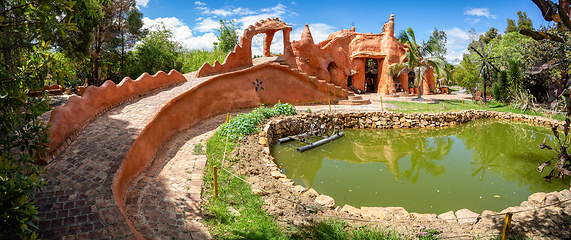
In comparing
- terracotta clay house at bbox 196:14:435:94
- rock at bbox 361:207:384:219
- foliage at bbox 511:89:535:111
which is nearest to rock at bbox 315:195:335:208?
rock at bbox 361:207:384:219

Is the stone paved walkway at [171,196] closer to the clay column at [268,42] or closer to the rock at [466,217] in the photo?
the rock at [466,217]

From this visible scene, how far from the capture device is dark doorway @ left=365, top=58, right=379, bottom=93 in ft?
91.7

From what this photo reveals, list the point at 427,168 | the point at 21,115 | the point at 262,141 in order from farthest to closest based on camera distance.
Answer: the point at 262,141
the point at 427,168
the point at 21,115

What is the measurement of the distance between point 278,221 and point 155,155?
461 cm

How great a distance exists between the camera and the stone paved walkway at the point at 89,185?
3794 millimetres

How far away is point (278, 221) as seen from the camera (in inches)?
195

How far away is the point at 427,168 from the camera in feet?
30.3

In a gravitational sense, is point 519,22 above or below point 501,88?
above

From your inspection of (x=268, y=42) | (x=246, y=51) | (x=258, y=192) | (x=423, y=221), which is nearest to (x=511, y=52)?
→ (x=268, y=42)

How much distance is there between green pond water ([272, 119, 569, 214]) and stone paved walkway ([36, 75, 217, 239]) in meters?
4.68

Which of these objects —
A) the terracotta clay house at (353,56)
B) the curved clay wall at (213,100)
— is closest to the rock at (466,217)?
the curved clay wall at (213,100)

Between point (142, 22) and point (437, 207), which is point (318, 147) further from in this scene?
point (142, 22)

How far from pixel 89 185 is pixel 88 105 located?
12.7 feet

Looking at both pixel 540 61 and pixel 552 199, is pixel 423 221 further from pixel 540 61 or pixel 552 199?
pixel 540 61
